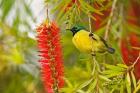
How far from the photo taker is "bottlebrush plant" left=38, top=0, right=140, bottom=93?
33.6 inches

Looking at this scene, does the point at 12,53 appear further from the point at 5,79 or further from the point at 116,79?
the point at 116,79

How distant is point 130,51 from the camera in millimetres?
1268

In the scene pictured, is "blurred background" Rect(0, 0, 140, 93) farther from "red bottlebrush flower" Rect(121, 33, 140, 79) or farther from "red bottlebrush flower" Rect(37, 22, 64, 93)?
"red bottlebrush flower" Rect(37, 22, 64, 93)

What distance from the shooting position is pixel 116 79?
848 mm

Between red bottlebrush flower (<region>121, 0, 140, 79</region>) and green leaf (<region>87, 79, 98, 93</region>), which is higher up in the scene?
red bottlebrush flower (<region>121, 0, 140, 79</region>)

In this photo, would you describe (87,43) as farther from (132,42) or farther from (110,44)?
(132,42)

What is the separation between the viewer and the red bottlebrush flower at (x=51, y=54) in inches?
33.7

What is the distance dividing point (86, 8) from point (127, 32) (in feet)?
1.87

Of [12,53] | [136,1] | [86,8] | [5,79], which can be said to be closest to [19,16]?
[12,53]

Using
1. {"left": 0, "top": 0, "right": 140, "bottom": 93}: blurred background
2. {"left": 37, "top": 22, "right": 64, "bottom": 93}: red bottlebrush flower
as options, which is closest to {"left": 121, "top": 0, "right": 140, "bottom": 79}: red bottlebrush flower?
{"left": 0, "top": 0, "right": 140, "bottom": 93}: blurred background

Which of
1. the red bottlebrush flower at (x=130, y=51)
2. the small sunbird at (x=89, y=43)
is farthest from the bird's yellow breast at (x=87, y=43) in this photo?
the red bottlebrush flower at (x=130, y=51)

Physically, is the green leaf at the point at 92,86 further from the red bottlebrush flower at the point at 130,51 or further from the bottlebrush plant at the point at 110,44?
the red bottlebrush flower at the point at 130,51

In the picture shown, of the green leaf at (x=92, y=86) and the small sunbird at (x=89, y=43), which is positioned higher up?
the small sunbird at (x=89, y=43)

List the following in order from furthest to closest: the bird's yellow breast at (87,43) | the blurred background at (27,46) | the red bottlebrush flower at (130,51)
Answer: the blurred background at (27,46)
the red bottlebrush flower at (130,51)
the bird's yellow breast at (87,43)
